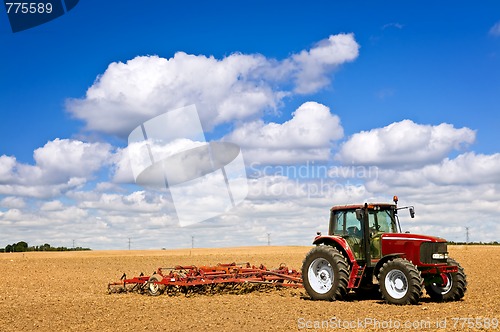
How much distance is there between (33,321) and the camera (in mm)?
13812

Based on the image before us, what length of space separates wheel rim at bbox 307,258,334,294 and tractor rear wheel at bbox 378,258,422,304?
1.76 m

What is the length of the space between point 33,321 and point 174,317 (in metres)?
3.23

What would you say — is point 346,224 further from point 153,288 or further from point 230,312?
point 153,288

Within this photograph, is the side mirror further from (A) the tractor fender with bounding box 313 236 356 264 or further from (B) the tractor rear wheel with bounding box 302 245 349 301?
(B) the tractor rear wheel with bounding box 302 245 349 301

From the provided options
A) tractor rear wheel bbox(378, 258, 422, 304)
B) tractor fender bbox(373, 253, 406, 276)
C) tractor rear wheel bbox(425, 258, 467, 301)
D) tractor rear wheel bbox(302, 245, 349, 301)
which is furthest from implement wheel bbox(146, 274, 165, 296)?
tractor rear wheel bbox(425, 258, 467, 301)

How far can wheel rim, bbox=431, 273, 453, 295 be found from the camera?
53.0ft

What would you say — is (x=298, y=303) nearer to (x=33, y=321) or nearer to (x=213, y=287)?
(x=213, y=287)

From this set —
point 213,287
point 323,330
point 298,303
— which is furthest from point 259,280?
point 323,330

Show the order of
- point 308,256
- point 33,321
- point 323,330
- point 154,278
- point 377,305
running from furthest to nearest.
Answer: point 154,278 → point 308,256 → point 377,305 → point 33,321 → point 323,330

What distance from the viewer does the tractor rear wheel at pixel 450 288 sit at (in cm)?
1603

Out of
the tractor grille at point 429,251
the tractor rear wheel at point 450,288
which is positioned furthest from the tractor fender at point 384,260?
the tractor rear wheel at point 450,288

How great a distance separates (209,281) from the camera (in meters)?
17.6

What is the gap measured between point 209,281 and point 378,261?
4.99 m

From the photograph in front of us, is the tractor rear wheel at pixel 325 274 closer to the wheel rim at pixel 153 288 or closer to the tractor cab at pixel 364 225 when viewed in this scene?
the tractor cab at pixel 364 225
